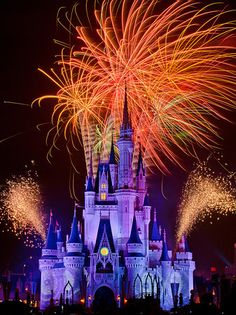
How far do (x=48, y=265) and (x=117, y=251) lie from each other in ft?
39.3

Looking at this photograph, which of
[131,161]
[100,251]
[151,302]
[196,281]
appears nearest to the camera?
[151,302]

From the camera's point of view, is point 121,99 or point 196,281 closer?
point 121,99

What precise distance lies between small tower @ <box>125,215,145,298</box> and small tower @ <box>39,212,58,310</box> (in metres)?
11.7

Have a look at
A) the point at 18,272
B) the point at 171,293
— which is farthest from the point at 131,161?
the point at 18,272

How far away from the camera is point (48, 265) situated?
346ft

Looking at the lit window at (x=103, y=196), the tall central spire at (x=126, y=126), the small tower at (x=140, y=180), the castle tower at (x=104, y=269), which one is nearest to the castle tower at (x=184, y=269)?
the small tower at (x=140, y=180)

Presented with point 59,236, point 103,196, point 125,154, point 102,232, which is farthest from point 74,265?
point 125,154

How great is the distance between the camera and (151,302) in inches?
2889

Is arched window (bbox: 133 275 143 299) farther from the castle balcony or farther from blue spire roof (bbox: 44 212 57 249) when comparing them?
blue spire roof (bbox: 44 212 57 249)

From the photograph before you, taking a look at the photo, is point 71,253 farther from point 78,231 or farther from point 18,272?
point 18,272

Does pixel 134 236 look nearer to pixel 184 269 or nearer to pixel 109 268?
pixel 109 268

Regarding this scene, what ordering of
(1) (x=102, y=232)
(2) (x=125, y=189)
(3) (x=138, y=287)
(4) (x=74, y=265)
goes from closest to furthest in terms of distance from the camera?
(3) (x=138, y=287)
(4) (x=74, y=265)
(1) (x=102, y=232)
(2) (x=125, y=189)

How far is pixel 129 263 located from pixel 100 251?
4.10 meters

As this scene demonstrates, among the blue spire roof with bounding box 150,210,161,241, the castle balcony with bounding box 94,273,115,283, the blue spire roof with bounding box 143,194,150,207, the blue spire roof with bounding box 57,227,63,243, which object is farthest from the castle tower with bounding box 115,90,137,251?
the blue spire roof with bounding box 57,227,63,243
